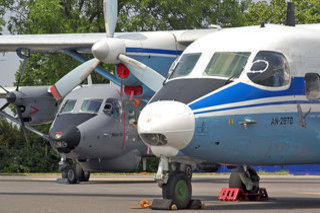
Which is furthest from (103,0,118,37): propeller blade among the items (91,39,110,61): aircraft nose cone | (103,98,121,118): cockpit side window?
(103,98,121,118): cockpit side window

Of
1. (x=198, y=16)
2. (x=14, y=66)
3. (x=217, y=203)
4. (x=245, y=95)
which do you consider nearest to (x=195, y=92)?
(x=245, y=95)

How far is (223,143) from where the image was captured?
13.0m

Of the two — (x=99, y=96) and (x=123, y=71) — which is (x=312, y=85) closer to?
(x=123, y=71)

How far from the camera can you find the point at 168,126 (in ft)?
41.0

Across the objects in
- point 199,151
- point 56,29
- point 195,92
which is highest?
point 56,29

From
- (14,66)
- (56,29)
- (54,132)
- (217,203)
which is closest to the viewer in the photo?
(217,203)

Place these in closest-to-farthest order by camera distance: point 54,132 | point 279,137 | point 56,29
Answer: point 279,137 < point 54,132 < point 56,29

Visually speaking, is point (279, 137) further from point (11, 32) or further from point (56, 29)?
point (11, 32)

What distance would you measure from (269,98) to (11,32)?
95.0ft

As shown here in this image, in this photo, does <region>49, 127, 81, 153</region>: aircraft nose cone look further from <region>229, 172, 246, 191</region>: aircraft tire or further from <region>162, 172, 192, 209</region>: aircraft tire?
<region>162, 172, 192, 209</region>: aircraft tire

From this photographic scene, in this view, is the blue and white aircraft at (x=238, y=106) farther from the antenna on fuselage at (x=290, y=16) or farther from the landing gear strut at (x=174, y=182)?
the antenna on fuselage at (x=290, y=16)

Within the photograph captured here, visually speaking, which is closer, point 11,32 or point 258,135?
point 258,135

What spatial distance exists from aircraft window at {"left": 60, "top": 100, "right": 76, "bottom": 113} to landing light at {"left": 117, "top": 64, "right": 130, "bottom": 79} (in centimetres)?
670

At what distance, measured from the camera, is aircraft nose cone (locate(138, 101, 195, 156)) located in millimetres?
12516
